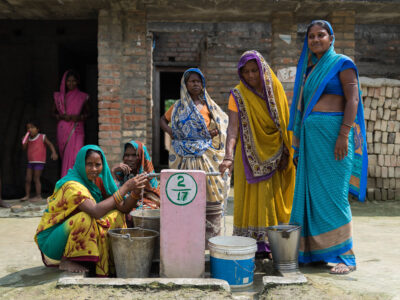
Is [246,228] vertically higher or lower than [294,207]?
lower

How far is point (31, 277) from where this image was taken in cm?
284

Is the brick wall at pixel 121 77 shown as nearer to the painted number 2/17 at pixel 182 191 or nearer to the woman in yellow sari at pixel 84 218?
the woman in yellow sari at pixel 84 218

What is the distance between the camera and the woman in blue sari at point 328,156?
9.57ft

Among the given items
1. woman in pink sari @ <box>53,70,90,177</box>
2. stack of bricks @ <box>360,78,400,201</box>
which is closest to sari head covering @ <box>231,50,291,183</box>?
woman in pink sari @ <box>53,70,90,177</box>

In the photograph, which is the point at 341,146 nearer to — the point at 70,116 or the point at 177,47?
the point at 70,116

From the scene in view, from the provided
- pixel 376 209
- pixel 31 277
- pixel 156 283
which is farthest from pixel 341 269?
pixel 376 209

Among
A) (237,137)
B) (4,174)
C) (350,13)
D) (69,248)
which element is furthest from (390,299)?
(4,174)

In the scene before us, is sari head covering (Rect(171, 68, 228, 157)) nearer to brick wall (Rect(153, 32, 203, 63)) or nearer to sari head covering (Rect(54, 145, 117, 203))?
sari head covering (Rect(54, 145, 117, 203))

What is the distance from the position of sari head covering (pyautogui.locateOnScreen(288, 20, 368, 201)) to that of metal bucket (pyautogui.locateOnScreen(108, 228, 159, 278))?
1368 millimetres

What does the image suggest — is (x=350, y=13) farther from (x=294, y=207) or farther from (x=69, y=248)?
(x=69, y=248)

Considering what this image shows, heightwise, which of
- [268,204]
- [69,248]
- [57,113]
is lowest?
[69,248]

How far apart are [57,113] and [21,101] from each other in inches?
61.9

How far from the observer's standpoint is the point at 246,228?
10.8 feet

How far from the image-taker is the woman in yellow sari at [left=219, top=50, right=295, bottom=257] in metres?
3.21
